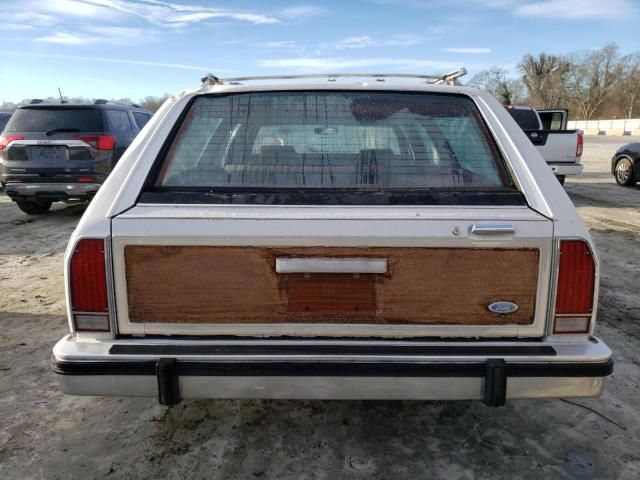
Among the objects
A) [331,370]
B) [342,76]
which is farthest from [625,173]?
[331,370]

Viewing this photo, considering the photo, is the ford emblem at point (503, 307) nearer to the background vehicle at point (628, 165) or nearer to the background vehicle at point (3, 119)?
the background vehicle at point (628, 165)

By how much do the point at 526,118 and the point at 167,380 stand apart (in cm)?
1092

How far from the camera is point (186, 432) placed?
2.53 meters

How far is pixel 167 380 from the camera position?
1935 mm

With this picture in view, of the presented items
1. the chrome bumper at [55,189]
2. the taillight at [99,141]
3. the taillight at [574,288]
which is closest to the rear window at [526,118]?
the taillight at [99,141]

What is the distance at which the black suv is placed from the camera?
7477 millimetres

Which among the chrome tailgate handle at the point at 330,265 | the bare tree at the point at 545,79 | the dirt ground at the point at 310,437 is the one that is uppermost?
the bare tree at the point at 545,79

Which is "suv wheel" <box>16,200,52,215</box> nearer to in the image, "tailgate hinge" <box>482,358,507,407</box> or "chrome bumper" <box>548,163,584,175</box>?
"tailgate hinge" <box>482,358,507,407</box>

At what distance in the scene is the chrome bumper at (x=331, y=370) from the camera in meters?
1.95

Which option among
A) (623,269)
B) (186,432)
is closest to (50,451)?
(186,432)

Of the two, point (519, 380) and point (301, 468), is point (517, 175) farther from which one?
point (301, 468)

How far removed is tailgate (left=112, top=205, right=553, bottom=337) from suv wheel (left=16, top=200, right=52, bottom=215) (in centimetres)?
739

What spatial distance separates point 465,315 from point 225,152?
131 cm

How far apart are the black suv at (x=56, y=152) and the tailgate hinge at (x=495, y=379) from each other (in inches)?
273
